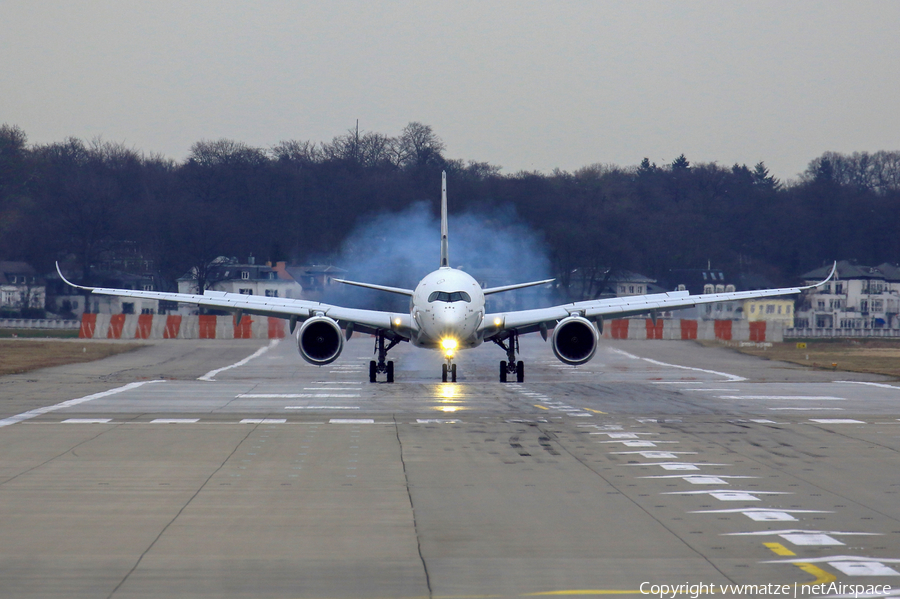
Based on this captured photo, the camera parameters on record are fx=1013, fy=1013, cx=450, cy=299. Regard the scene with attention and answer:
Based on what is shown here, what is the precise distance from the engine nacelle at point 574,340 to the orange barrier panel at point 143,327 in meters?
44.6

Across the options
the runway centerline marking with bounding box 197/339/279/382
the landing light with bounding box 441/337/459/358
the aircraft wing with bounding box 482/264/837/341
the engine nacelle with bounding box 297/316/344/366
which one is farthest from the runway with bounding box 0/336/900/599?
the runway centerline marking with bounding box 197/339/279/382

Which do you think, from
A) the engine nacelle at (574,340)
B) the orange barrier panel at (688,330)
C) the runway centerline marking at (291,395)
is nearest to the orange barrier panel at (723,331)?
the orange barrier panel at (688,330)

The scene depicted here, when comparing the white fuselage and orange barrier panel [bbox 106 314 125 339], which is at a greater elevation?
the white fuselage

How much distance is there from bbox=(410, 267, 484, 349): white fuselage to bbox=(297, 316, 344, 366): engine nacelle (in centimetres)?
246

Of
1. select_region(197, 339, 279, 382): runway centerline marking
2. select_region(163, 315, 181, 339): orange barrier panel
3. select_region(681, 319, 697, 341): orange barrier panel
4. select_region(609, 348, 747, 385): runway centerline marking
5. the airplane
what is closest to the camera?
the airplane

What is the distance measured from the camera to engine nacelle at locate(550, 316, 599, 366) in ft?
98.1

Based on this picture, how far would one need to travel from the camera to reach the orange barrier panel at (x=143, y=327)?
68.0 meters

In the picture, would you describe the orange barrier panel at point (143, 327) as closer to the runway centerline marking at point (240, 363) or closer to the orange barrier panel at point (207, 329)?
the orange barrier panel at point (207, 329)

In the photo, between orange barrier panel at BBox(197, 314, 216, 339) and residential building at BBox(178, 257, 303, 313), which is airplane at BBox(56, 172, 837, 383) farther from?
residential building at BBox(178, 257, 303, 313)

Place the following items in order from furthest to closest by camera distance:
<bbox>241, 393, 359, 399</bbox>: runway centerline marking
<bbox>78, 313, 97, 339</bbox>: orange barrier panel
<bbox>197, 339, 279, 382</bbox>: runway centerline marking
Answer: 1. <bbox>78, 313, 97, 339</bbox>: orange barrier panel
2. <bbox>197, 339, 279, 382</bbox>: runway centerline marking
3. <bbox>241, 393, 359, 399</bbox>: runway centerline marking

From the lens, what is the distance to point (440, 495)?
11312 millimetres

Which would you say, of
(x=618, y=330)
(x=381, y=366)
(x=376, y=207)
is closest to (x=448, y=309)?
(x=381, y=366)

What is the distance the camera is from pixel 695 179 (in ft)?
409

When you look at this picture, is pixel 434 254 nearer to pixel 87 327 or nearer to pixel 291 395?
pixel 87 327
